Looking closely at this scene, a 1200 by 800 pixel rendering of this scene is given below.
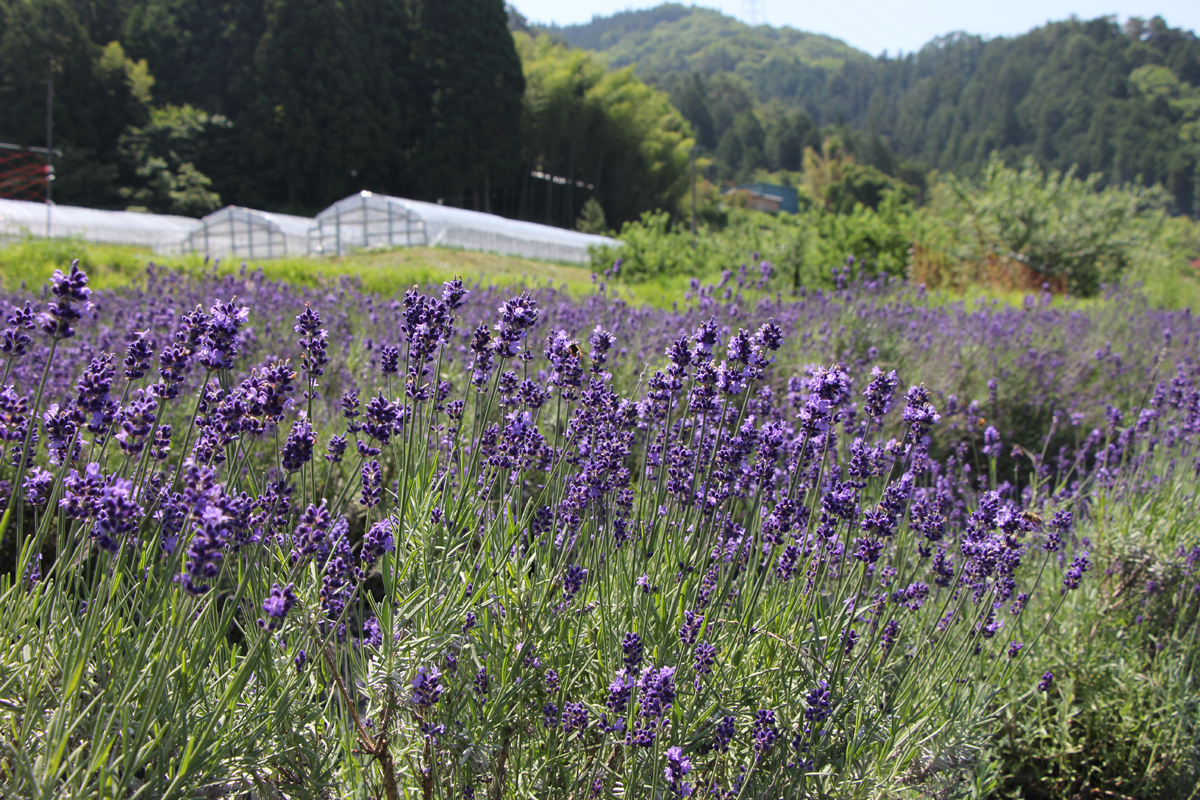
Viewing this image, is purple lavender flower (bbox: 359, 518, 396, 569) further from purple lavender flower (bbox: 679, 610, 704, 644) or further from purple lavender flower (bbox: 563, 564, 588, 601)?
purple lavender flower (bbox: 679, 610, 704, 644)

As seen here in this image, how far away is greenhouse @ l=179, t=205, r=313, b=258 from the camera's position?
22.4 m

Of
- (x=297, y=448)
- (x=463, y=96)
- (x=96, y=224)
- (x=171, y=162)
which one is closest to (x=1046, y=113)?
(x=463, y=96)

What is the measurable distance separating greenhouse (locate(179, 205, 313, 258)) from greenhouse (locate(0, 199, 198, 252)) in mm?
1151

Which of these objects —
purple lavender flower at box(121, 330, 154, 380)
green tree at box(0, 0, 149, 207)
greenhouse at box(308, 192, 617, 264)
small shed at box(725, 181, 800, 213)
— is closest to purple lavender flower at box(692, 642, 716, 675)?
→ purple lavender flower at box(121, 330, 154, 380)

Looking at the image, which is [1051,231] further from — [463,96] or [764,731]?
[463,96]

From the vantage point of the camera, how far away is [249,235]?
22.8m

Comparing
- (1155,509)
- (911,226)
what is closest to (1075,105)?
(911,226)

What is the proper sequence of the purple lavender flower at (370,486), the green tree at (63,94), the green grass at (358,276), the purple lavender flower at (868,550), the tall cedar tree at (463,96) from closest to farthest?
the purple lavender flower at (370,486) → the purple lavender flower at (868,550) → the green grass at (358,276) → the green tree at (63,94) → the tall cedar tree at (463,96)

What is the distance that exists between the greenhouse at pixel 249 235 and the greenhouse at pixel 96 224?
1151 mm

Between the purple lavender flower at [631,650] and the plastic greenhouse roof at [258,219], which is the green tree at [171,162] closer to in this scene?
the plastic greenhouse roof at [258,219]

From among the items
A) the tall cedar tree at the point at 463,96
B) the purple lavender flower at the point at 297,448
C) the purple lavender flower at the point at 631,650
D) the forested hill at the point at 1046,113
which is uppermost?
the forested hill at the point at 1046,113

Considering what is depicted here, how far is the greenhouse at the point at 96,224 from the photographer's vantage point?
71.5ft

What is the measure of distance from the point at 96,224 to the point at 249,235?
600 cm

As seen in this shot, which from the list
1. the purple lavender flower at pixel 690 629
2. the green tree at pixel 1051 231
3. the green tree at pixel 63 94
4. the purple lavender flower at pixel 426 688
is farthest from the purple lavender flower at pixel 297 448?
the green tree at pixel 63 94
